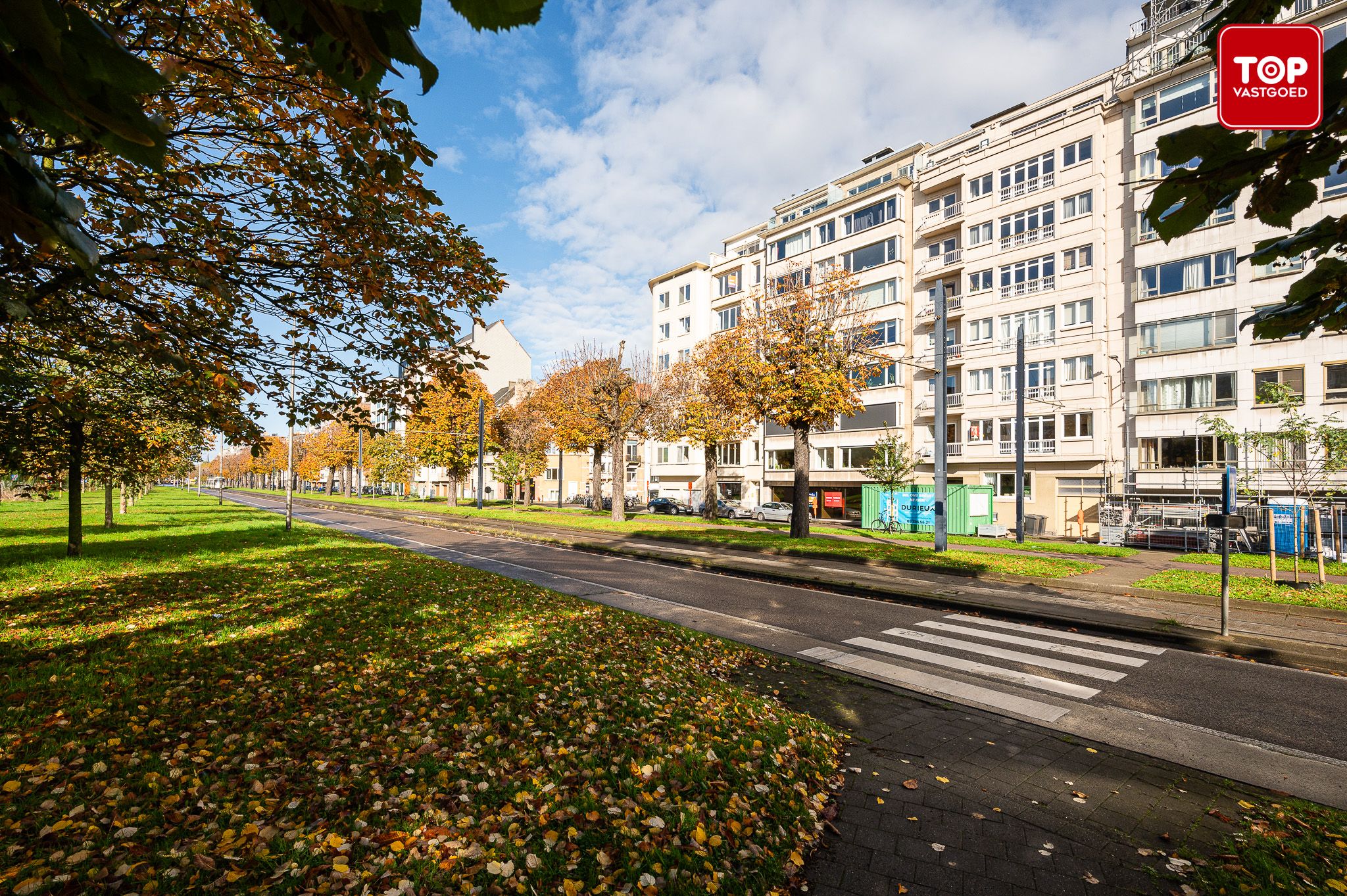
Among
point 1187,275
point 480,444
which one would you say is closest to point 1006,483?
point 1187,275

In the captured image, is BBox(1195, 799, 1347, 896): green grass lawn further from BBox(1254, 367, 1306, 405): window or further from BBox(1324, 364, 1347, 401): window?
BBox(1324, 364, 1347, 401): window

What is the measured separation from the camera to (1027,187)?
35562 mm

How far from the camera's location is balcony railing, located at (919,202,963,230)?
1533 inches

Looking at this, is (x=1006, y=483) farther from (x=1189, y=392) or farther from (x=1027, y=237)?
(x=1027, y=237)

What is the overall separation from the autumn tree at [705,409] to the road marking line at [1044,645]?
44.0ft

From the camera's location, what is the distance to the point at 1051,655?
351 inches

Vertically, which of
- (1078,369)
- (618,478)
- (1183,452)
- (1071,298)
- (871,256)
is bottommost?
(618,478)

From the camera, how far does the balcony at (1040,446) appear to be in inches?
1321

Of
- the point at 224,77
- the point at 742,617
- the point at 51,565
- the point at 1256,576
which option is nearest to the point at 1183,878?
the point at 742,617

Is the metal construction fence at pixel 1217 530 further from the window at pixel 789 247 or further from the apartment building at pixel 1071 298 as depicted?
the window at pixel 789 247

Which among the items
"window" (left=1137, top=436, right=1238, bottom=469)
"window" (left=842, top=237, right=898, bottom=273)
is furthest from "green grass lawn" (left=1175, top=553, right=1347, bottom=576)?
"window" (left=842, top=237, right=898, bottom=273)

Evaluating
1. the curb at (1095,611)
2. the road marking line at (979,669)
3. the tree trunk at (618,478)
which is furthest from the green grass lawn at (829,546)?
the road marking line at (979,669)

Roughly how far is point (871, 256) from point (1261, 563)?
30802 millimetres

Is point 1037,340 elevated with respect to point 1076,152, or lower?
lower
